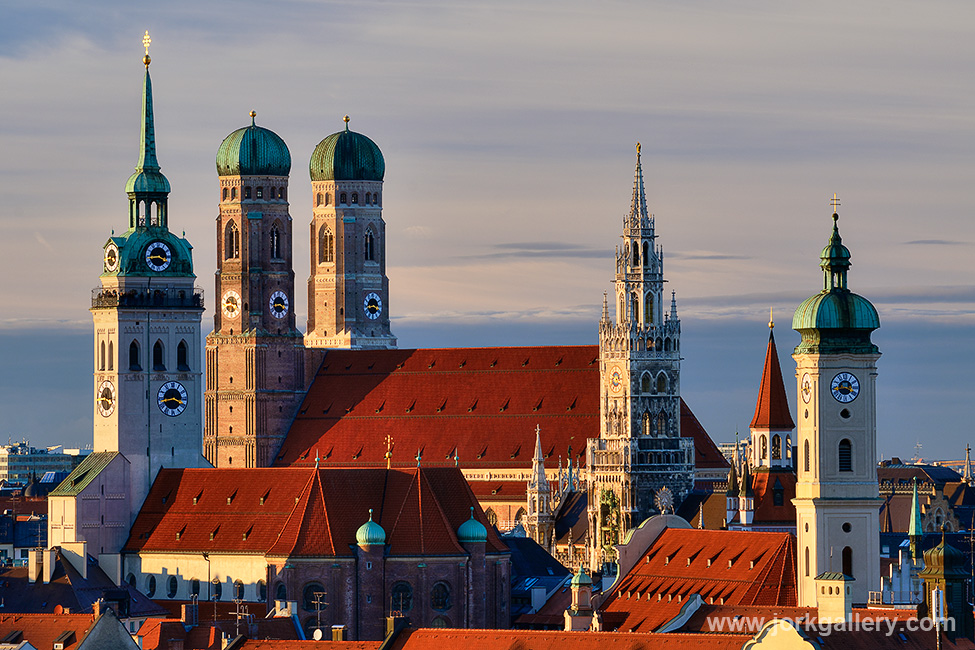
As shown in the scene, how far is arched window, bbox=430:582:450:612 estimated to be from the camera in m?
156

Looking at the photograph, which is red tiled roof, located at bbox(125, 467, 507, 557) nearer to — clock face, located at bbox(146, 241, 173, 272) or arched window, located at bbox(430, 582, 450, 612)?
arched window, located at bbox(430, 582, 450, 612)

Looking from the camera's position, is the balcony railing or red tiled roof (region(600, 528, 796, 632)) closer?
red tiled roof (region(600, 528, 796, 632))

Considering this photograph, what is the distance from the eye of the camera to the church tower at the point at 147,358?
561ft

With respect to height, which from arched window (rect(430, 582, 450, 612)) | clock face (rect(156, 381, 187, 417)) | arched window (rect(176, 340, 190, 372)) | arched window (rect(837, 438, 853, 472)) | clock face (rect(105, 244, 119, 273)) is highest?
clock face (rect(105, 244, 119, 273))

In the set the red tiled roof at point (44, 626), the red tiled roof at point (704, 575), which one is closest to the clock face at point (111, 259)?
the red tiled roof at point (704, 575)

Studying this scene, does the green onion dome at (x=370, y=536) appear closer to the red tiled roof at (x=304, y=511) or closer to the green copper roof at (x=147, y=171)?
the red tiled roof at (x=304, y=511)

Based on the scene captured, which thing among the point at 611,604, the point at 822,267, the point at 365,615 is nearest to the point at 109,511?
the point at 365,615

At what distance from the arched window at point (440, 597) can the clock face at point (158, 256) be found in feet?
98.0

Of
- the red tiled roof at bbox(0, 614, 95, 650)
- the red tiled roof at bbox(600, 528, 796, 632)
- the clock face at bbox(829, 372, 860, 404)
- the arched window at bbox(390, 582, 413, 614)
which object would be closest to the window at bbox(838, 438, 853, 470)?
the clock face at bbox(829, 372, 860, 404)

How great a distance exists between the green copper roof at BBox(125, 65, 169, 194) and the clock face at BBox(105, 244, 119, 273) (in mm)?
4029

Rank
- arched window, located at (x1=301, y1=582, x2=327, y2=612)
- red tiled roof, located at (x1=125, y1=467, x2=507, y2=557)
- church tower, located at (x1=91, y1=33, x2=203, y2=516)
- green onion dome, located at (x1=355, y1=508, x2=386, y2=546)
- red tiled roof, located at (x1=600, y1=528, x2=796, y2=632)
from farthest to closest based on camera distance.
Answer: church tower, located at (x1=91, y1=33, x2=203, y2=516), red tiled roof, located at (x1=125, y1=467, x2=507, y2=557), green onion dome, located at (x1=355, y1=508, x2=386, y2=546), arched window, located at (x1=301, y1=582, x2=327, y2=612), red tiled roof, located at (x1=600, y1=528, x2=796, y2=632)

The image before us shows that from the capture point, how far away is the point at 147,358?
171875mm

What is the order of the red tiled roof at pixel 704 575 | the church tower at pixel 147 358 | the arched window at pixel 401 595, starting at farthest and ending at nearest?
the church tower at pixel 147 358 → the arched window at pixel 401 595 → the red tiled roof at pixel 704 575

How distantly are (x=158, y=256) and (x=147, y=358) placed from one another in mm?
6489
